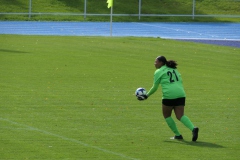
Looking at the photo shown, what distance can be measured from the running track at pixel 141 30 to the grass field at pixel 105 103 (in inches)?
323

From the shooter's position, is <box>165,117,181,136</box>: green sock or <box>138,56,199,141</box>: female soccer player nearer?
<box>138,56,199,141</box>: female soccer player

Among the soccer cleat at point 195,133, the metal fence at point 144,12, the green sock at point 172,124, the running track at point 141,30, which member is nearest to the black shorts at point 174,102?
the green sock at point 172,124

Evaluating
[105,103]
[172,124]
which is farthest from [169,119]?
[105,103]

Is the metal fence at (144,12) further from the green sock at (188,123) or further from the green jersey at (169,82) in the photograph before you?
the green sock at (188,123)

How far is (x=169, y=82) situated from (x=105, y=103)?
464 centimetres

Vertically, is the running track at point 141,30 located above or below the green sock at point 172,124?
below

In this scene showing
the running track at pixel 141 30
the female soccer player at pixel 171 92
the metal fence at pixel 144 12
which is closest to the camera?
the female soccer player at pixel 171 92

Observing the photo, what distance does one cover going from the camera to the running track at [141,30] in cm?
4025

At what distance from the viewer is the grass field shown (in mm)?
12555

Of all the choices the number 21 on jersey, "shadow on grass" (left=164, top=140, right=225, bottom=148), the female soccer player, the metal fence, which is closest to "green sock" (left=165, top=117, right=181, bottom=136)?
the female soccer player

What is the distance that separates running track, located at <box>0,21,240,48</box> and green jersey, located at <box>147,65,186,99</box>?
2351 centimetres

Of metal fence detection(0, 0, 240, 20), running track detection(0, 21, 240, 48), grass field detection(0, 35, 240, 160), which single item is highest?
grass field detection(0, 35, 240, 160)

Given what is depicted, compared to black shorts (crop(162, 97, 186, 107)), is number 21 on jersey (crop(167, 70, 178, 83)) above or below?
above

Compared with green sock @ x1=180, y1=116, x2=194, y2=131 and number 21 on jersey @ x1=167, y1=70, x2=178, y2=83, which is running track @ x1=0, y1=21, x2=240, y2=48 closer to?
number 21 on jersey @ x1=167, y1=70, x2=178, y2=83
